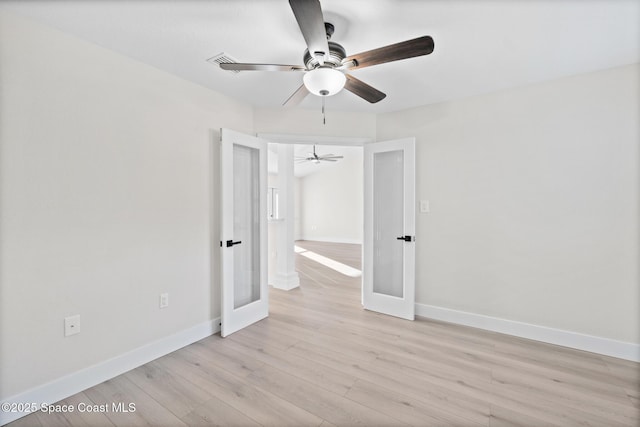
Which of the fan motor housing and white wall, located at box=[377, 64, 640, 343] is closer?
the fan motor housing

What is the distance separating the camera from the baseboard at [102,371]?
5.54ft

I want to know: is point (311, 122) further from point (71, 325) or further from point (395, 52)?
point (71, 325)

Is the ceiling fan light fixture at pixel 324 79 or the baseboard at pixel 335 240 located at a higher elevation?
the ceiling fan light fixture at pixel 324 79

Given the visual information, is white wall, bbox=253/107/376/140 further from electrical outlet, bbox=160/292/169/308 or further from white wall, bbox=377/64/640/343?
electrical outlet, bbox=160/292/169/308

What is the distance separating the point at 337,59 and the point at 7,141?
2.02m

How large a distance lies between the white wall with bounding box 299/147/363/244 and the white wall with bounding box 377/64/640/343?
6.01 m

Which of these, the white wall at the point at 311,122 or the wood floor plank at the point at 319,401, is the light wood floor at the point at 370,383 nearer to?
the wood floor plank at the point at 319,401

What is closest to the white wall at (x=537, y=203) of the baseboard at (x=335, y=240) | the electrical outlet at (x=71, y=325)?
the electrical outlet at (x=71, y=325)

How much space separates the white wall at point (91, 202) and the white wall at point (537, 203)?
2.52 meters

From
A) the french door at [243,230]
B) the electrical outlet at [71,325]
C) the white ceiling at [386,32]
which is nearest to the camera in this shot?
the white ceiling at [386,32]

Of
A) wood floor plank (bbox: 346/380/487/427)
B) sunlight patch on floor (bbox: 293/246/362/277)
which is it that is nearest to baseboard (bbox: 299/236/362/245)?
sunlight patch on floor (bbox: 293/246/362/277)

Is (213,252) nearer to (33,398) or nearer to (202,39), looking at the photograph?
(33,398)

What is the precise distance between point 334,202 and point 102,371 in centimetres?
850

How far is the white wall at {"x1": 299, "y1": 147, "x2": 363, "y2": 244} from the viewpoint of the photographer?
9547 mm
